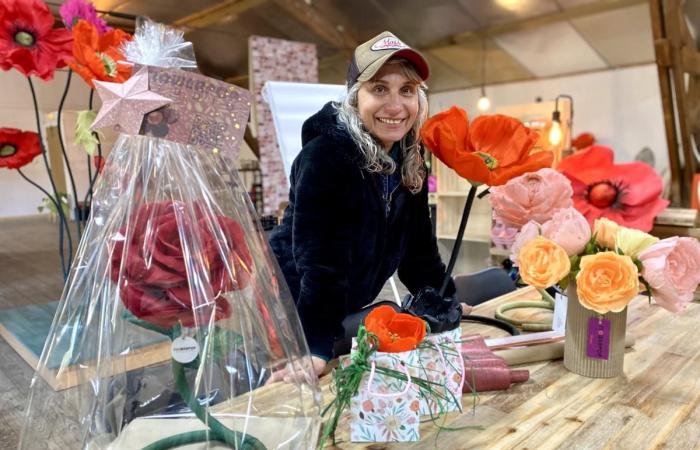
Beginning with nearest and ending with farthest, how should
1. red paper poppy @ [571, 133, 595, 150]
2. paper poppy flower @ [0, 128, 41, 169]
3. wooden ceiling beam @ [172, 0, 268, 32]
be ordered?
paper poppy flower @ [0, 128, 41, 169] < red paper poppy @ [571, 133, 595, 150] < wooden ceiling beam @ [172, 0, 268, 32]

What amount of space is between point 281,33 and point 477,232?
17.0 ft

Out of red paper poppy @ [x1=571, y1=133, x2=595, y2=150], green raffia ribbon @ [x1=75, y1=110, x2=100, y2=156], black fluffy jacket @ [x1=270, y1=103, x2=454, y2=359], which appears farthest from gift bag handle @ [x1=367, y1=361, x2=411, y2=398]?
red paper poppy @ [x1=571, y1=133, x2=595, y2=150]

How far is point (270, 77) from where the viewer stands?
5.71 m

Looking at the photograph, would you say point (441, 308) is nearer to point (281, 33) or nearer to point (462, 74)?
point (281, 33)

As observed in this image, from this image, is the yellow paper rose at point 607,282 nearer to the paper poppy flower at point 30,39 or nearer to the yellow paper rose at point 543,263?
the yellow paper rose at point 543,263

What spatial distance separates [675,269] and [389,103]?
0.60 meters

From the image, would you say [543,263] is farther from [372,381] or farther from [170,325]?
[170,325]

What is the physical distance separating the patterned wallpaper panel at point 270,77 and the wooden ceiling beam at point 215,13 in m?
1.30

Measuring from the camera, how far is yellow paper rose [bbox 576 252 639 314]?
0.81 meters

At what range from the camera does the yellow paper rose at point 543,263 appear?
0.85 metres

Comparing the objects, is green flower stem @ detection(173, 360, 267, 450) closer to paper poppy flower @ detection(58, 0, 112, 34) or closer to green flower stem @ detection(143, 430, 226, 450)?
green flower stem @ detection(143, 430, 226, 450)

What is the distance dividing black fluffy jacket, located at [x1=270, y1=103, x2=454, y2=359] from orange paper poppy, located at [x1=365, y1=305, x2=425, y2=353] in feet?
1.01

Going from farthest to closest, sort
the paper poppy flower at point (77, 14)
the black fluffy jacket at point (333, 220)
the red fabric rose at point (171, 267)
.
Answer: the paper poppy flower at point (77, 14) → the black fluffy jacket at point (333, 220) → the red fabric rose at point (171, 267)

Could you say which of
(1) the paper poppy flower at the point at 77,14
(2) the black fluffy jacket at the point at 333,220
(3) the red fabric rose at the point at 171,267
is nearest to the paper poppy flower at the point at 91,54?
(1) the paper poppy flower at the point at 77,14
